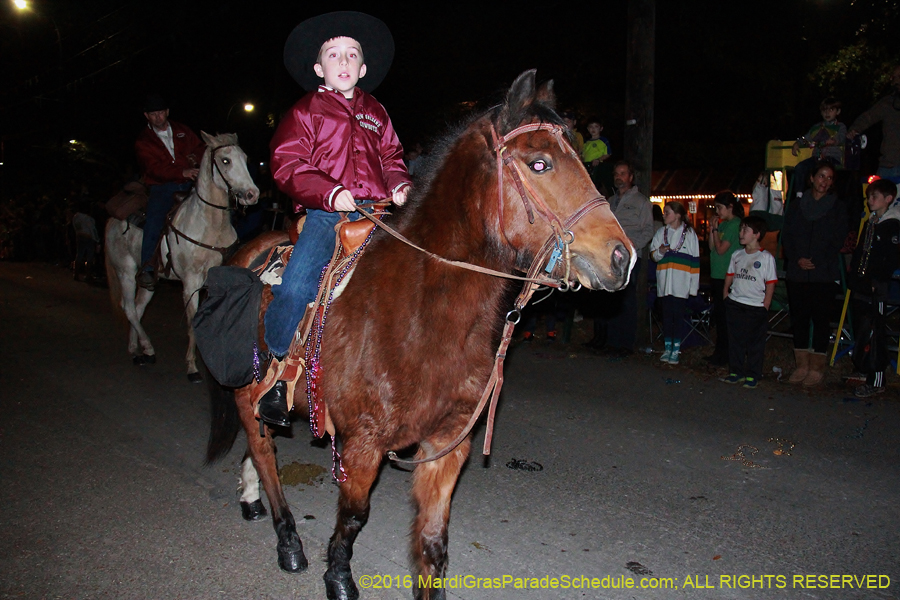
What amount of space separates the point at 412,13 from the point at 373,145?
17.9 meters

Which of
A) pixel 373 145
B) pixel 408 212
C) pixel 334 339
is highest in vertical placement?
pixel 373 145

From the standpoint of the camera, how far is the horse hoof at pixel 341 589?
3465mm

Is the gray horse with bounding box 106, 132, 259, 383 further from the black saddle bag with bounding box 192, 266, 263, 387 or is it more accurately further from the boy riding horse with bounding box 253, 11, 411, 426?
the boy riding horse with bounding box 253, 11, 411, 426

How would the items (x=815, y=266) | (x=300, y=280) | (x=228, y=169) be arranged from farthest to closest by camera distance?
(x=228, y=169) < (x=815, y=266) < (x=300, y=280)

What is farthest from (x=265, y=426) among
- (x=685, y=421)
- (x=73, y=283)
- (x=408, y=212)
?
(x=73, y=283)

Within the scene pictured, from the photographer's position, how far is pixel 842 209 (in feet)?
25.3

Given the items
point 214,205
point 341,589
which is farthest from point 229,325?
point 214,205

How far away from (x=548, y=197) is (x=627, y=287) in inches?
271

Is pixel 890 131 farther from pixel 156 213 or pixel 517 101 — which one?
pixel 156 213

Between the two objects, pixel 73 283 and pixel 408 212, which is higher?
pixel 408 212

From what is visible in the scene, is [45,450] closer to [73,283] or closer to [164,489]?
[164,489]

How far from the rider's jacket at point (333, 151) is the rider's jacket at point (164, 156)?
5777mm

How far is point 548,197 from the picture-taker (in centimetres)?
289

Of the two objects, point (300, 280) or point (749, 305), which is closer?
point (300, 280)
